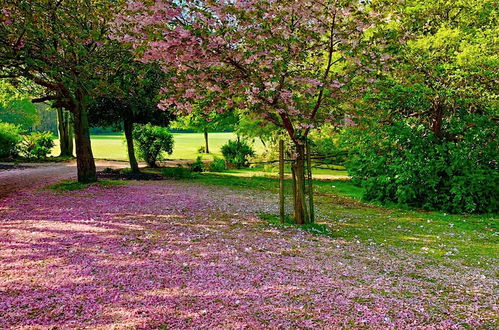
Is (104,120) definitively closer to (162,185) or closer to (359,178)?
(162,185)

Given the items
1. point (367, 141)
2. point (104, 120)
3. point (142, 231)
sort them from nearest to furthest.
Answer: point (142, 231), point (367, 141), point (104, 120)

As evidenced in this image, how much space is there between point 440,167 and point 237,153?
16.2 m

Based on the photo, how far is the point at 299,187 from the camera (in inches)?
348

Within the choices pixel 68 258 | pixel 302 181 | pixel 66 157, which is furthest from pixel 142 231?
pixel 66 157

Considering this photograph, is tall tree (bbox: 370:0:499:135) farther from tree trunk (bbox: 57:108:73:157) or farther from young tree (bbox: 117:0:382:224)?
tree trunk (bbox: 57:108:73:157)

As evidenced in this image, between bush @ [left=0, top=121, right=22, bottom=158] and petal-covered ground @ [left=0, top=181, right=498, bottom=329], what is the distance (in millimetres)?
19293

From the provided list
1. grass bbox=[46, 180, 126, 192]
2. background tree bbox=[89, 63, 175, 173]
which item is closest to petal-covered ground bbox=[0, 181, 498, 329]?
grass bbox=[46, 180, 126, 192]

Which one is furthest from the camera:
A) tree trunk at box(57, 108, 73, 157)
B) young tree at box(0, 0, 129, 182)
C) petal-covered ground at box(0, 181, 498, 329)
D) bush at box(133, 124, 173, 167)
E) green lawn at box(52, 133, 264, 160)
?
green lawn at box(52, 133, 264, 160)

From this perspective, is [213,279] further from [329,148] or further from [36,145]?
[36,145]

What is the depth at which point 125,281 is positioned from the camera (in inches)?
195

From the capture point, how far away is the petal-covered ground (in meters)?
4.12

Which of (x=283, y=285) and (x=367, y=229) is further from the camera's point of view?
(x=367, y=229)

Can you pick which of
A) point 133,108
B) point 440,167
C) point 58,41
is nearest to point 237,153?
point 133,108

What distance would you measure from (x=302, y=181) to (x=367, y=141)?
6.56m
